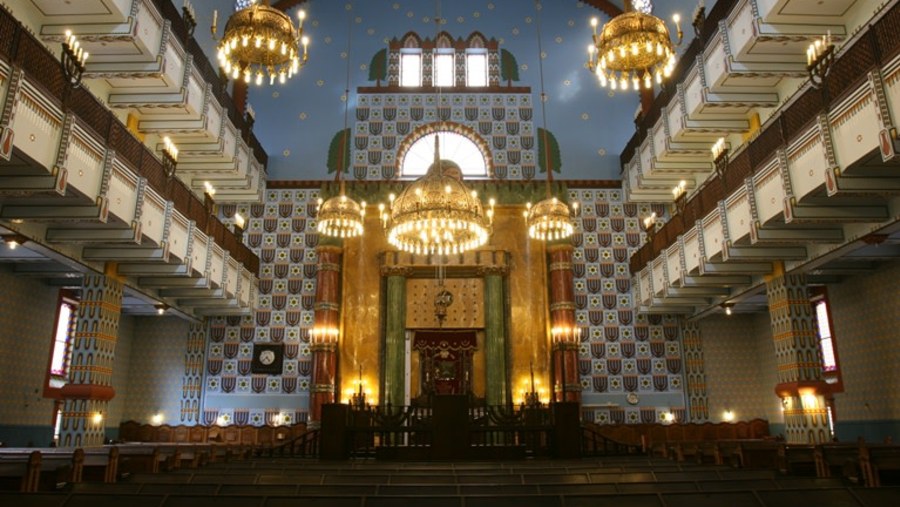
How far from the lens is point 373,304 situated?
25.2 metres

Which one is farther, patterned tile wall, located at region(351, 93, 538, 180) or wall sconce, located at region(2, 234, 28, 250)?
patterned tile wall, located at region(351, 93, 538, 180)

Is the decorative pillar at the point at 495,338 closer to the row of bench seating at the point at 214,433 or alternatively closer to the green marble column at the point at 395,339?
the green marble column at the point at 395,339

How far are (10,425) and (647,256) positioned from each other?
2158 cm

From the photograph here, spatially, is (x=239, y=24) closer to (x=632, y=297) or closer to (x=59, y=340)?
(x=59, y=340)

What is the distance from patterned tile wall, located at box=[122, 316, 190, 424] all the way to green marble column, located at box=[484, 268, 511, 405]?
12.0 m

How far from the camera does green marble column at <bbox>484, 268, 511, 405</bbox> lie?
77.8 feet

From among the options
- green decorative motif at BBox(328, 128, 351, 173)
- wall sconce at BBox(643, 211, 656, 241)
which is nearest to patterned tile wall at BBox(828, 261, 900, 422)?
wall sconce at BBox(643, 211, 656, 241)

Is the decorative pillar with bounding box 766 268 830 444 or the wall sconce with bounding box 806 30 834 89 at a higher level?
the wall sconce with bounding box 806 30 834 89

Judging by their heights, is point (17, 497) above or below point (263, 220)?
below

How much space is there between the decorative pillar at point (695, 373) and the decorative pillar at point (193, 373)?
18953 millimetres

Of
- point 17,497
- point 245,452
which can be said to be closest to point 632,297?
point 245,452

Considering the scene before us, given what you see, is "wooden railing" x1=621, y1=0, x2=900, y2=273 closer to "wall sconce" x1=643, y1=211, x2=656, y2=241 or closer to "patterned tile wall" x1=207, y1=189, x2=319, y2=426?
"wall sconce" x1=643, y1=211, x2=656, y2=241

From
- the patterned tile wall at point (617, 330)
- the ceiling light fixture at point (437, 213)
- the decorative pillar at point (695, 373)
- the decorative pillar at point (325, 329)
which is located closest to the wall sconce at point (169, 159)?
the ceiling light fixture at point (437, 213)

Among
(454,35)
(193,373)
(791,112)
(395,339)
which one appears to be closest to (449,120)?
(454,35)
